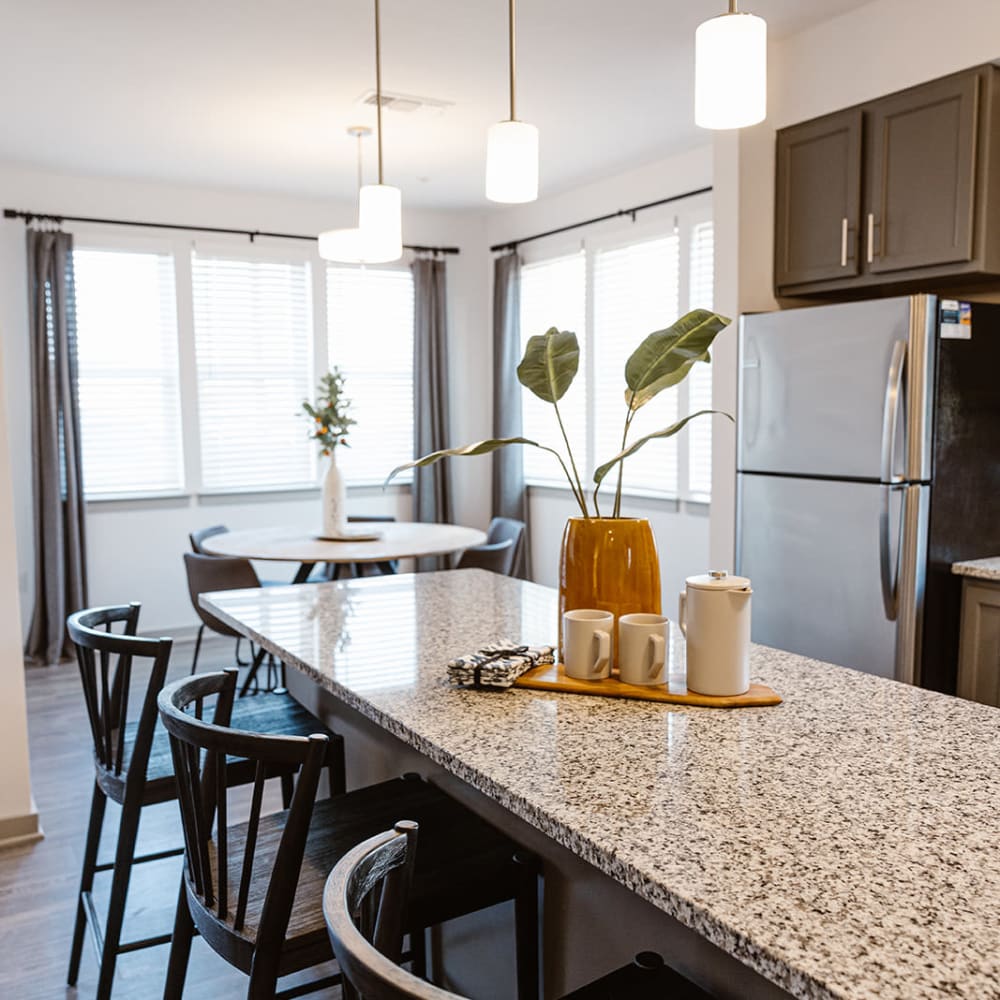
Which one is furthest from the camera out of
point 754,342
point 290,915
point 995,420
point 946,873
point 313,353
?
point 313,353

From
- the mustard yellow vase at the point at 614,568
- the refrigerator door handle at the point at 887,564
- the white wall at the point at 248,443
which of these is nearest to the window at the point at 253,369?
the white wall at the point at 248,443

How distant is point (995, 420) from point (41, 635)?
486 cm

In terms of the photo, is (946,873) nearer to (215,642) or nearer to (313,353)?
(215,642)

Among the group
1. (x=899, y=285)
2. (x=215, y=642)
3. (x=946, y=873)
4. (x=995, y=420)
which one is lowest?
(x=215, y=642)

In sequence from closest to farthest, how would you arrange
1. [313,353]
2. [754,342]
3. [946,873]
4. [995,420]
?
[946,873] < [995,420] < [754,342] < [313,353]

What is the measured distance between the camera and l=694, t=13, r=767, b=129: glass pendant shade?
154cm

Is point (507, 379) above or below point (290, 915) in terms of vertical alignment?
above

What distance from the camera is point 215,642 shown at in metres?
5.60

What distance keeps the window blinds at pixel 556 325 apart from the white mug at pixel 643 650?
432 cm

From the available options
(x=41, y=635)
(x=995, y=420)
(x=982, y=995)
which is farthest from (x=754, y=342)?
(x=41, y=635)

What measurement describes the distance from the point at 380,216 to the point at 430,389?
12.4 ft

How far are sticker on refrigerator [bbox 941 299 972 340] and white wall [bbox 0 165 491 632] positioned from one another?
4.23 m

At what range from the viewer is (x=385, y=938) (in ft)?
3.18

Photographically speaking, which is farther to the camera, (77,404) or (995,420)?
(77,404)
